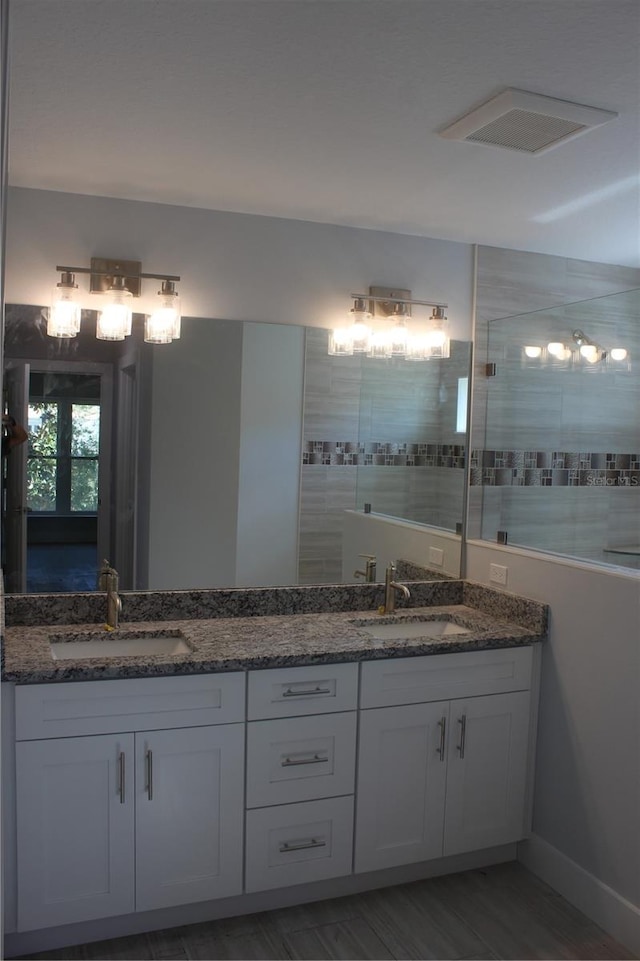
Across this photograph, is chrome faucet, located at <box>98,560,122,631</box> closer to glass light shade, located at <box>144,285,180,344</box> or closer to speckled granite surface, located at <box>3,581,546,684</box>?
speckled granite surface, located at <box>3,581,546,684</box>

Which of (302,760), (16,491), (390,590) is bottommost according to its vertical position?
(302,760)

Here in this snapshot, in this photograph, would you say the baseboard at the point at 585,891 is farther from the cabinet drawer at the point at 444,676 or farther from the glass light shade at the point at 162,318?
the glass light shade at the point at 162,318

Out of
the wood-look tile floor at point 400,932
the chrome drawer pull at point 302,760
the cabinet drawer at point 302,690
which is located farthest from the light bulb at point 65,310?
the wood-look tile floor at point 400,932

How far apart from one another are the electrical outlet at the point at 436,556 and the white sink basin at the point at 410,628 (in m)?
0.30

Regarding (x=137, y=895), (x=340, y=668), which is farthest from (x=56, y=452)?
(x=137, y=895)

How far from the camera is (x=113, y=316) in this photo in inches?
107

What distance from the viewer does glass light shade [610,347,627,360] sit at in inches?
115

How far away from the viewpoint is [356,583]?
312cm

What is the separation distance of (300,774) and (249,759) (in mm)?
185

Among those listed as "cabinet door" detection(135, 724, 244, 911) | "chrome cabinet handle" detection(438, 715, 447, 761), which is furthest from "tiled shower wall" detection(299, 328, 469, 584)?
"cabinet door" detection(135, 724, 244, 911)

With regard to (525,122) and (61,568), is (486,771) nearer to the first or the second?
(61,568)

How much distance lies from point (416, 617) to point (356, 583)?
27cm

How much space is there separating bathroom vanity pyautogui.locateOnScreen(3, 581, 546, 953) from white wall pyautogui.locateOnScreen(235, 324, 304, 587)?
0.12 m

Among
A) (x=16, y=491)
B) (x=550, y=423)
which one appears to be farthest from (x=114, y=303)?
(x=550, y=423)
